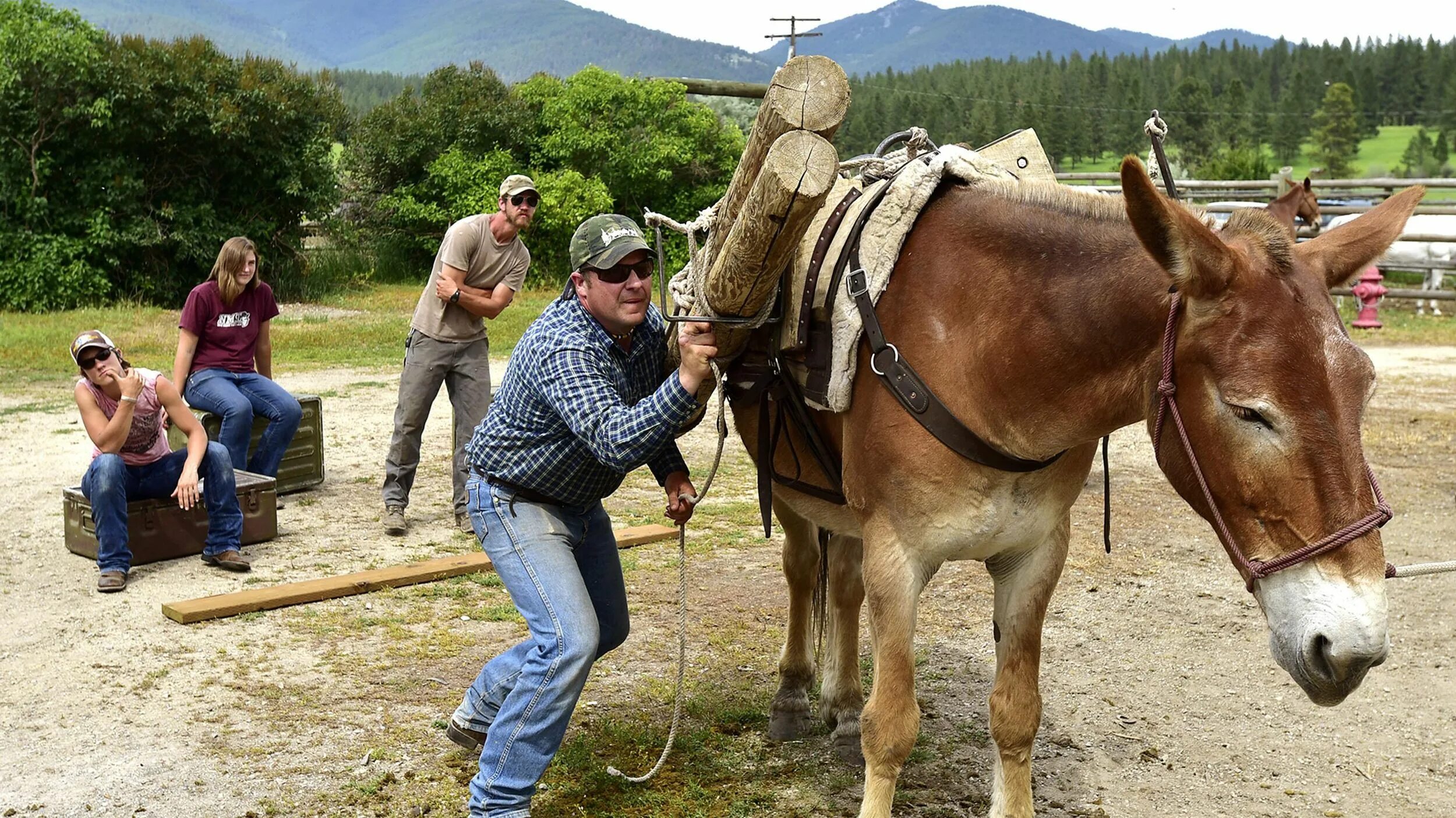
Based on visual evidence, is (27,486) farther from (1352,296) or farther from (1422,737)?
(1352,296)

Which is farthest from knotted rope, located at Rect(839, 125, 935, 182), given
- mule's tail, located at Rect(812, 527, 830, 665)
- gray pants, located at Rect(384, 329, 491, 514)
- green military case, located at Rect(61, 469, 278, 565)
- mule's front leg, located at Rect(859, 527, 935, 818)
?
green military case, located at Rect(61, 469, 278, 565)

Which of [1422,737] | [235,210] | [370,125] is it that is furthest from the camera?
[370,125]

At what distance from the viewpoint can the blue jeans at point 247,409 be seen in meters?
7.10

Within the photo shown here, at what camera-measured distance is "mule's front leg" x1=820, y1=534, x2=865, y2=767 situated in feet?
14.1

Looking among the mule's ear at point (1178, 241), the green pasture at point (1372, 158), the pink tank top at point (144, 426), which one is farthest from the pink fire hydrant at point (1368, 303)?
the green pasture at point (1372, 158)

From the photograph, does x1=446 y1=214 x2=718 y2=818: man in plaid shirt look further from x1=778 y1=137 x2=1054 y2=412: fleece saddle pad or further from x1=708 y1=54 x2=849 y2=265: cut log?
x1=708 y1=54 x2=849 y2=265: cut log

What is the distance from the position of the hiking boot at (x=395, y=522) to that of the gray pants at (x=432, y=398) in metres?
0.03

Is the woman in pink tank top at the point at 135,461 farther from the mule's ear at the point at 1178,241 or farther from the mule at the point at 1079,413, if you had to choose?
the mule's ear at the point at 1178,241

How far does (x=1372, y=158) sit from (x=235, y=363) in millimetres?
71795

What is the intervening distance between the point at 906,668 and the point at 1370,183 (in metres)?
20.8

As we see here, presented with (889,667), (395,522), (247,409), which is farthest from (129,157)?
(889,667)

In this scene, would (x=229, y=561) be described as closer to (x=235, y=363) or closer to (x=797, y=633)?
(x=235, y=363)

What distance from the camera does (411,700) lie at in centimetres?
454

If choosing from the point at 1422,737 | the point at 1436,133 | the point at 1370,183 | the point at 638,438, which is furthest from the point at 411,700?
the point at 1436,133
